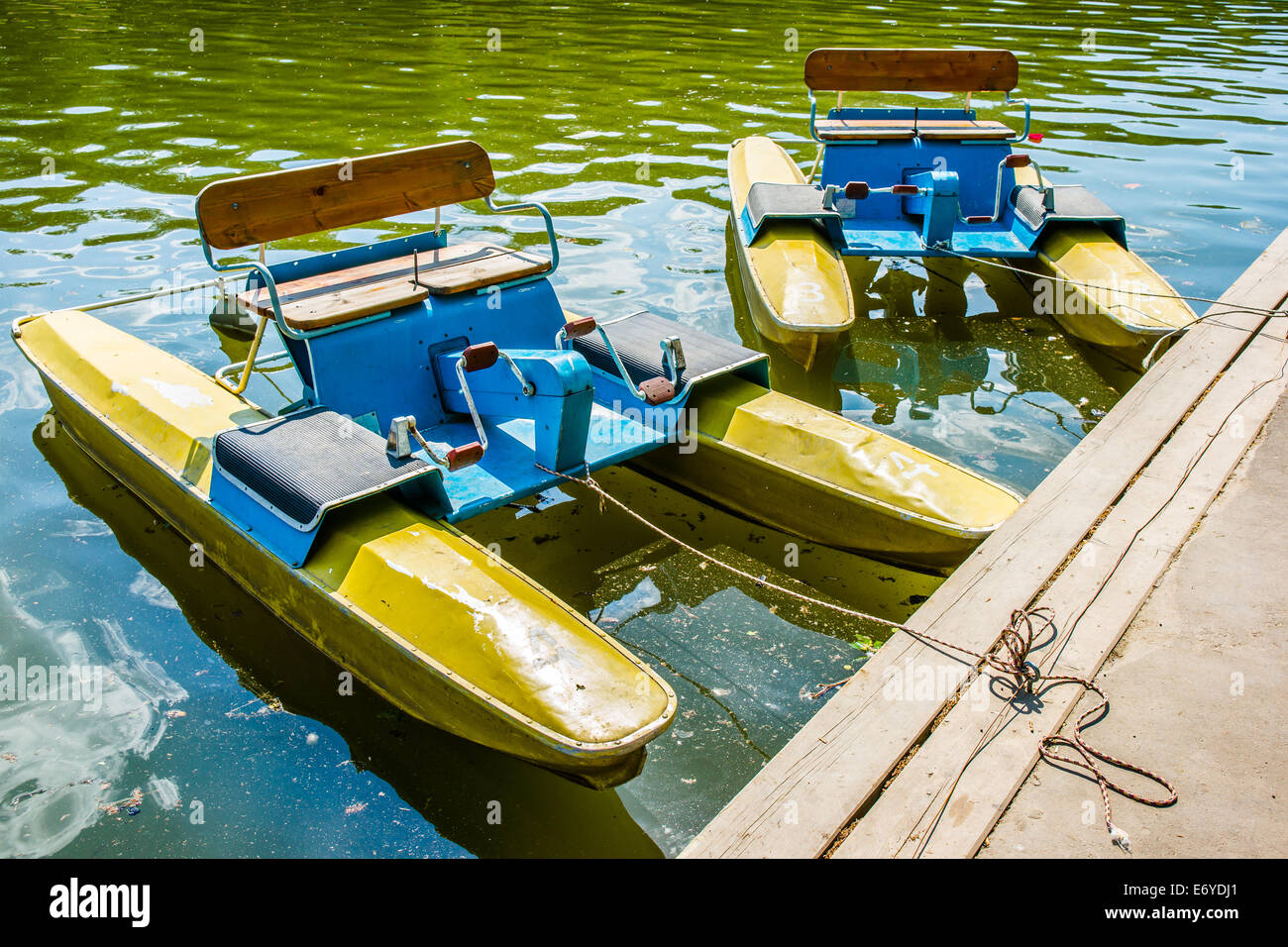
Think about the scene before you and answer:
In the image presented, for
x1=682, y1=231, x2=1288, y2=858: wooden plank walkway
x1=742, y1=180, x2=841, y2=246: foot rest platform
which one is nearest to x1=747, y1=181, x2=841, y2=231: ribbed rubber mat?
x1=742, y1=180, x2=841, y2=246: foot rest platform

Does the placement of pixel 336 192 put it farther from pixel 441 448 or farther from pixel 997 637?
pixel 997 637

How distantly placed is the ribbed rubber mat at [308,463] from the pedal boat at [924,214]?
2879 millimetres

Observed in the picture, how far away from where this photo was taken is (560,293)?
26.3 feet

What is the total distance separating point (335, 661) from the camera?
4.13 meters

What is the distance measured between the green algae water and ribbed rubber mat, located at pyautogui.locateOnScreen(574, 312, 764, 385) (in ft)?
2.25

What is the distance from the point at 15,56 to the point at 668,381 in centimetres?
1372

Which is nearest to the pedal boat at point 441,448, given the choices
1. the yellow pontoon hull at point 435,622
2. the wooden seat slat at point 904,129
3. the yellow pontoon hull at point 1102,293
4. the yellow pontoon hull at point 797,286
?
the yellow pontoon hull at point 435,622

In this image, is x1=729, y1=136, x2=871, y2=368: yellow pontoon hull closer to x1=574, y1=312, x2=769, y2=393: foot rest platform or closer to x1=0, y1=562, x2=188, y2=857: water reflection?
x1=574, y1=312, x2=769, y2=393: foot rest platform

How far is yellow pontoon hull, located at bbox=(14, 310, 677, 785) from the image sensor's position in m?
3.35

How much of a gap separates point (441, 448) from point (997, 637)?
2762 millimetres

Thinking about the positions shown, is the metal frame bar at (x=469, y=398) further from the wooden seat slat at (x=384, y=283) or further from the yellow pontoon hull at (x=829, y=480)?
the yellow pontoon hull at (x=829, y=480)

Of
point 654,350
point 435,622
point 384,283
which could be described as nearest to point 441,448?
point 384,283

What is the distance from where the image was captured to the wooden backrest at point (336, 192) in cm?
498

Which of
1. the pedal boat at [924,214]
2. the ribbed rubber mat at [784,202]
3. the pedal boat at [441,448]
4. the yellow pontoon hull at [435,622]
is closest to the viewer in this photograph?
the yellow pontoon hull at [435,622]
